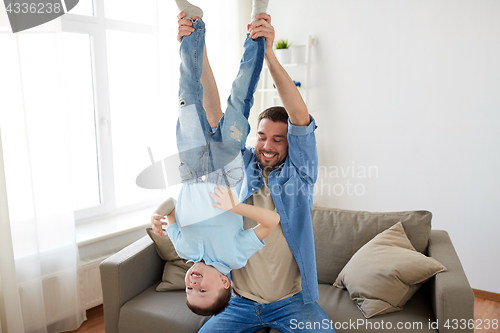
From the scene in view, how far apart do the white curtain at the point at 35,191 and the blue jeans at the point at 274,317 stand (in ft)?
3.93

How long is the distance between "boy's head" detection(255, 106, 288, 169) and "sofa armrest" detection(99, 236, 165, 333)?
953 millimetres

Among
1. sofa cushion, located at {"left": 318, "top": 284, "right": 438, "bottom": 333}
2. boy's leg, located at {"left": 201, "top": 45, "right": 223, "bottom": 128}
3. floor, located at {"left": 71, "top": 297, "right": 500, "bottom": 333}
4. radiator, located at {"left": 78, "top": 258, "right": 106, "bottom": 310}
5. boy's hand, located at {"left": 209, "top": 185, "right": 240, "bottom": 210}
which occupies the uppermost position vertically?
boy's leg, located at {"left": 201, "top": 45, "right": 223, "bottom": 128}

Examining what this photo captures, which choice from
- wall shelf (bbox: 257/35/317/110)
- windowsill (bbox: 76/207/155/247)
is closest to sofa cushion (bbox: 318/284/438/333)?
windowsill (bbox: 76/207/155/247)

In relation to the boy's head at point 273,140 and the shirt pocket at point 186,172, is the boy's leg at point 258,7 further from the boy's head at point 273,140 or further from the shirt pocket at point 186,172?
the shirt pocket at point 186,172

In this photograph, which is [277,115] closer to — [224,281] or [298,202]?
[298,202]

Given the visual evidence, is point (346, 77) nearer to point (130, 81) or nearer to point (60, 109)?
point (130, 81)

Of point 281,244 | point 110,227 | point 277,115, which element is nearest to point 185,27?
point 277,115

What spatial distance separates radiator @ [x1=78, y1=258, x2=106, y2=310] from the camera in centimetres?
257

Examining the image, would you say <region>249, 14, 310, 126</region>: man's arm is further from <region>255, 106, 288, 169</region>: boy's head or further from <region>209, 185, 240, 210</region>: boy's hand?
<region>209, 185, 240, 210</region>: boy's hand

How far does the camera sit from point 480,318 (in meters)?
2.63

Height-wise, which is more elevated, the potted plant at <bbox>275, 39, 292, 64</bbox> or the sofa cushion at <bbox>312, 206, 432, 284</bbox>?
the potted plant at <bbox>275, 39, 292, 64</bbox>

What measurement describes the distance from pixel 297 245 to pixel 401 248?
767mm

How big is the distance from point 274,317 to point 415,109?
2.13 m

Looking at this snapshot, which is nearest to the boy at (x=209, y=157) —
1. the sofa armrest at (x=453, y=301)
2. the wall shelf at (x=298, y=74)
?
the sofa armrest at (x=453, y=301)
